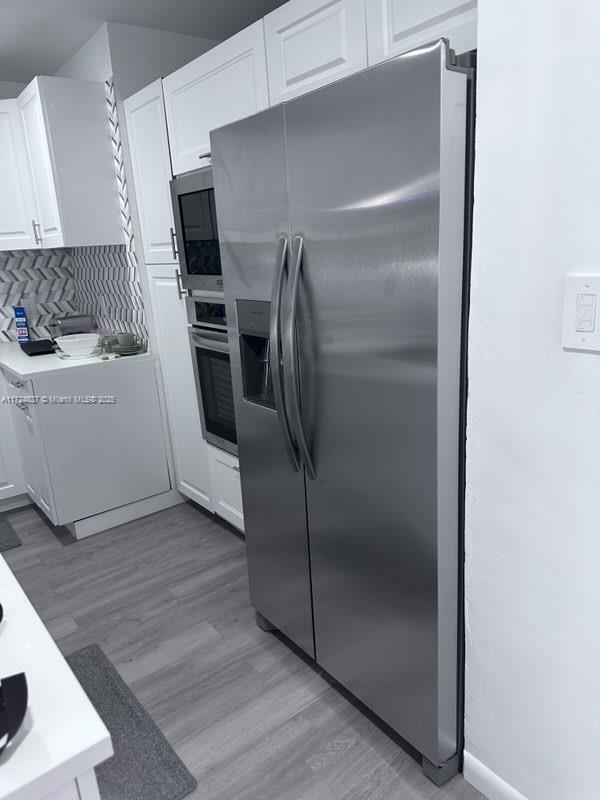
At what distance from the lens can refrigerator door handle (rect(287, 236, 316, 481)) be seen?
1.57 metres

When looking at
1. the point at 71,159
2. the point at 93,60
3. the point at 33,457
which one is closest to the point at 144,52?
the point at 93,60

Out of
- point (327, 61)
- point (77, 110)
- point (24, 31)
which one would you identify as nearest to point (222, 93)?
point (327, 61)

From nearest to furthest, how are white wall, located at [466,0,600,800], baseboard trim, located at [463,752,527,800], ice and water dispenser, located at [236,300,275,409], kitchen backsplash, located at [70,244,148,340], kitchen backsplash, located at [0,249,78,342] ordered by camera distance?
white wall, located at [466,0,600,800] → baseboard trim, located at [463,752,527,800] → ice and water dispenser, located at [236,300,275,409] → kitchen backsplash, located at [70,244,148,340] → kitchen backsplash, located at [0,249,78,342]

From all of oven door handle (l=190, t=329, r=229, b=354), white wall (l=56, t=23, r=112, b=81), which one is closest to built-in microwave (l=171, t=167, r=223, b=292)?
oven door handle (l=190, t=329, r=229, b=354)

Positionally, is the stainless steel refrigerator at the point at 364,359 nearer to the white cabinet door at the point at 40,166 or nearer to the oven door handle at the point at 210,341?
the oven door handle at the point at 210,341

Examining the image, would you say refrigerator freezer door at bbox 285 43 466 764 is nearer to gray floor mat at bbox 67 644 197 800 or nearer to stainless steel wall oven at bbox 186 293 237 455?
gray floor mat at bbox 67 644 197 800

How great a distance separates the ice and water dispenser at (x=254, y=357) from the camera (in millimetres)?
1864

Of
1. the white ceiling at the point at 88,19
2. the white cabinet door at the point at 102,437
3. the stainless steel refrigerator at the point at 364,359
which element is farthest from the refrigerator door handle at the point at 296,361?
the white ceiling at the point at 88,19

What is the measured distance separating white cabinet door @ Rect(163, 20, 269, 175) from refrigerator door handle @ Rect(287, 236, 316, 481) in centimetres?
77

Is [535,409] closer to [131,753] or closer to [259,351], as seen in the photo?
[259,351]

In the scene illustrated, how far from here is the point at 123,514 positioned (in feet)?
10.6

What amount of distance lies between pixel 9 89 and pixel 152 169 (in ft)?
4.88

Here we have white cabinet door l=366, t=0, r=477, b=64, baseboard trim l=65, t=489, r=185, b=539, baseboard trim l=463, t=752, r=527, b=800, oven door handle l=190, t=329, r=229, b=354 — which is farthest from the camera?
baseboard trim l=65, t=489, r=185, b=539

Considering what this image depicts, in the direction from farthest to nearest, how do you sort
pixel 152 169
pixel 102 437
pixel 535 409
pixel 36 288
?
pixel 36 288 < pixel 102 437 < pixel 152 169 < pixel 535 409
